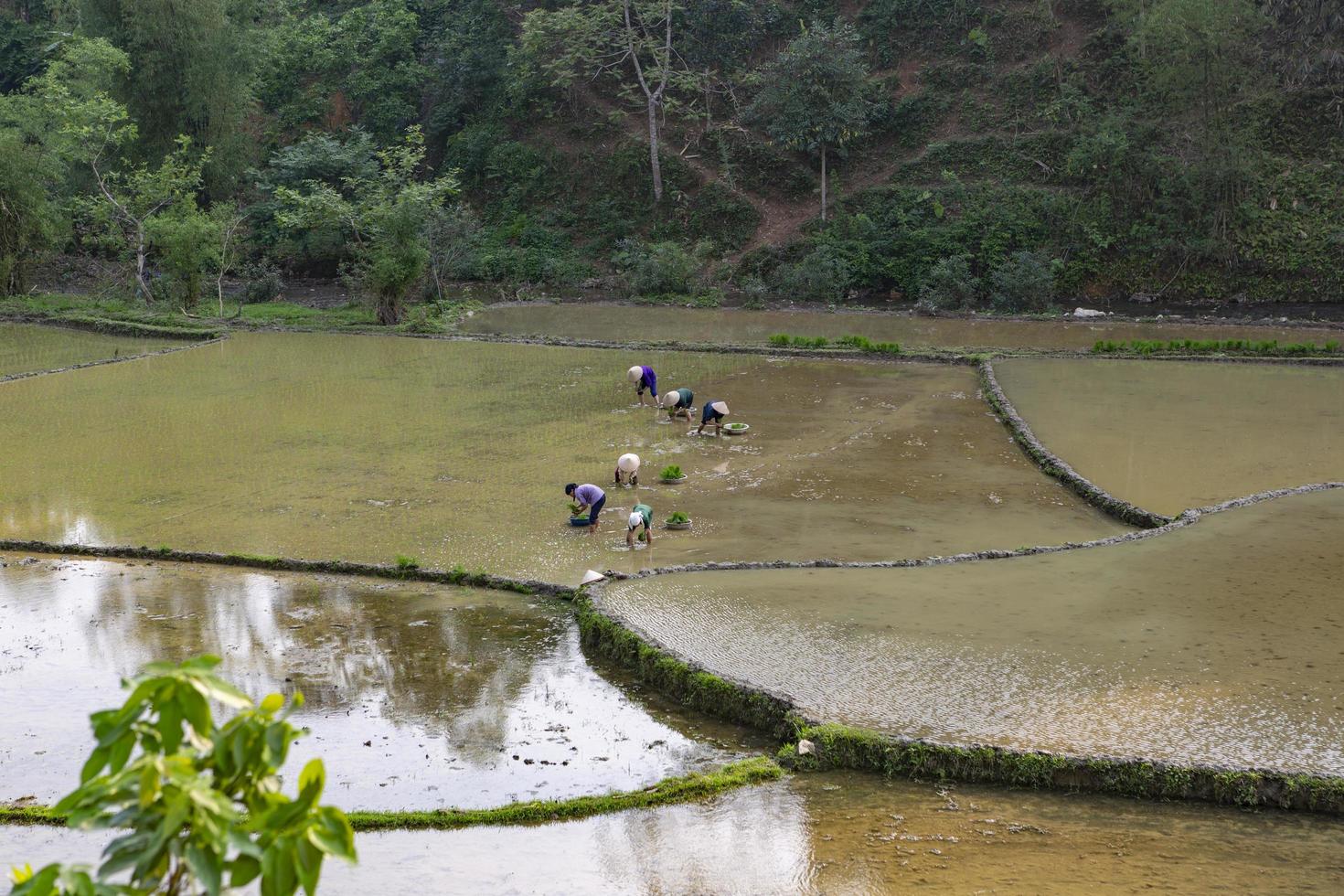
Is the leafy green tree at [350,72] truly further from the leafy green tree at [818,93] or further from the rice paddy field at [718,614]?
the rice paddy field at [718,614]

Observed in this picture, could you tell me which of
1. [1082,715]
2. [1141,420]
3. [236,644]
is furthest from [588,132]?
[1082,715]

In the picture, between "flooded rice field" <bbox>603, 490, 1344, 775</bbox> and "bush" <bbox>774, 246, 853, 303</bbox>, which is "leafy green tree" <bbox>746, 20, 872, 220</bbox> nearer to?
"bush" <bbox>774, 246, 853, 303</bbox>

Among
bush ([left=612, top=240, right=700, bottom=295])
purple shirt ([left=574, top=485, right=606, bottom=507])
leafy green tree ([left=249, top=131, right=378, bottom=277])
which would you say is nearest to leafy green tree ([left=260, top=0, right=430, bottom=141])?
leafy green tree ([left=249, top=131, right=378, bottom=277])

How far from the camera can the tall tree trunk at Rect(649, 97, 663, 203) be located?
33719mm

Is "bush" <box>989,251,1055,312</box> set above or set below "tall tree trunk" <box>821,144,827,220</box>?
below

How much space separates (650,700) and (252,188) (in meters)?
34.3

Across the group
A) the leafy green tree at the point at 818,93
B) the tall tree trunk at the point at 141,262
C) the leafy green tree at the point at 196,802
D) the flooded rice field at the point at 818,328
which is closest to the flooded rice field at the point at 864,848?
the leafy green tree at the point at 196,802

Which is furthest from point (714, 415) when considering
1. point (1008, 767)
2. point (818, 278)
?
point (818, 278)

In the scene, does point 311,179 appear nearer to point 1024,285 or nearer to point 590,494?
point 1024,285

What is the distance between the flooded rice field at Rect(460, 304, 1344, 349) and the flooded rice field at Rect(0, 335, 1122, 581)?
291cm

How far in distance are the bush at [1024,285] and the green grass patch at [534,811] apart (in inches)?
869

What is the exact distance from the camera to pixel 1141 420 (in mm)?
16469

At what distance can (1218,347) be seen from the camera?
21031 mm

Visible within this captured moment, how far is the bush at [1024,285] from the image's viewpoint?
1067 inches
